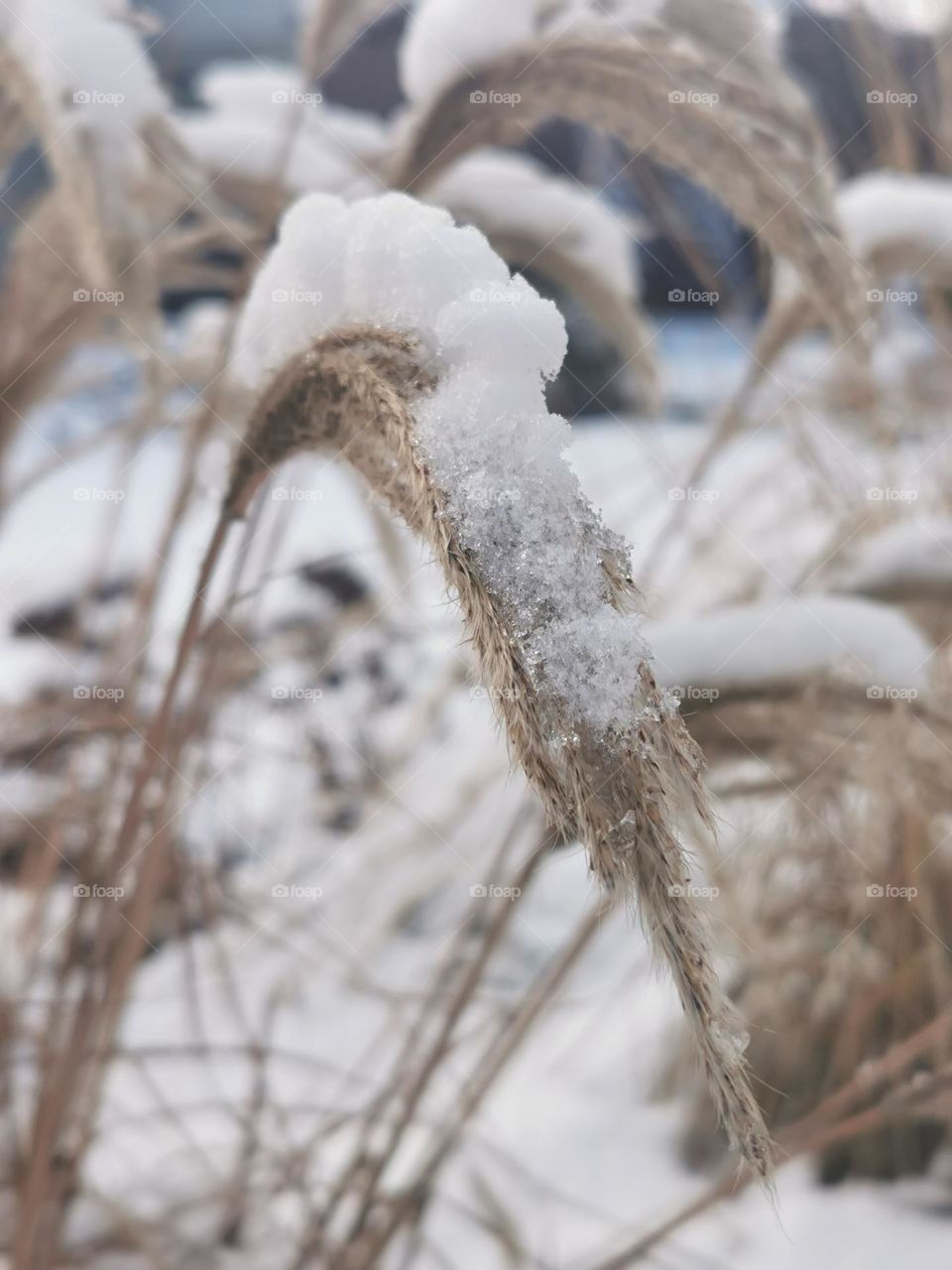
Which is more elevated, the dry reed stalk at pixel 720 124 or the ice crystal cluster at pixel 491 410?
the dry reed stalk at pixel 720 124

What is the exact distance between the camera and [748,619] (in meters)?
0.61

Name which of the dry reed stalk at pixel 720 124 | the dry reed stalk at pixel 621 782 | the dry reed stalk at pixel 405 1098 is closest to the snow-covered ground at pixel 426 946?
the dry reed stalk at pixel 405 1098

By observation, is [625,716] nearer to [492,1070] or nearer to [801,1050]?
[492,1070]

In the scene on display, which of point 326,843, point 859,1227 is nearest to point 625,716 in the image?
point 859,1227

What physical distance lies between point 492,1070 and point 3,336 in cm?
70

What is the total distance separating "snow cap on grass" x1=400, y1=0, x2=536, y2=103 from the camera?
0.63m

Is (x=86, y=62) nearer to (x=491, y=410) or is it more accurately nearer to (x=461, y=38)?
(x=461, y=38)

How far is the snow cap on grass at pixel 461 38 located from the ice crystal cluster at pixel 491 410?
254 mm

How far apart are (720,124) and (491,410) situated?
0.32 metres

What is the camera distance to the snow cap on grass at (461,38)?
0.63 meters

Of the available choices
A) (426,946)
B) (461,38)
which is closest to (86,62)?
(461,38)

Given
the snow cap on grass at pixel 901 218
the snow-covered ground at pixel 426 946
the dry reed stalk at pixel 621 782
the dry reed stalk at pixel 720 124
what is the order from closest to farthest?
the dry reed stalk at pixel 621 782 < the dry reed stalk at pixel 720 124 < the snow cap on grass at pixel 901 218 < the snow-covered ground at pixel 426 946

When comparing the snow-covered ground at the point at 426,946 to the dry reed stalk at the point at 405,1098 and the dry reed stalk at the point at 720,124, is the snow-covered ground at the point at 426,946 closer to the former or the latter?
the dry reed stalk at the point at 405,1098

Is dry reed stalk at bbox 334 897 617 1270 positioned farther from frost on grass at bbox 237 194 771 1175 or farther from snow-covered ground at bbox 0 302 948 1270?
frost on grass at bbox 237 194 771 1175
